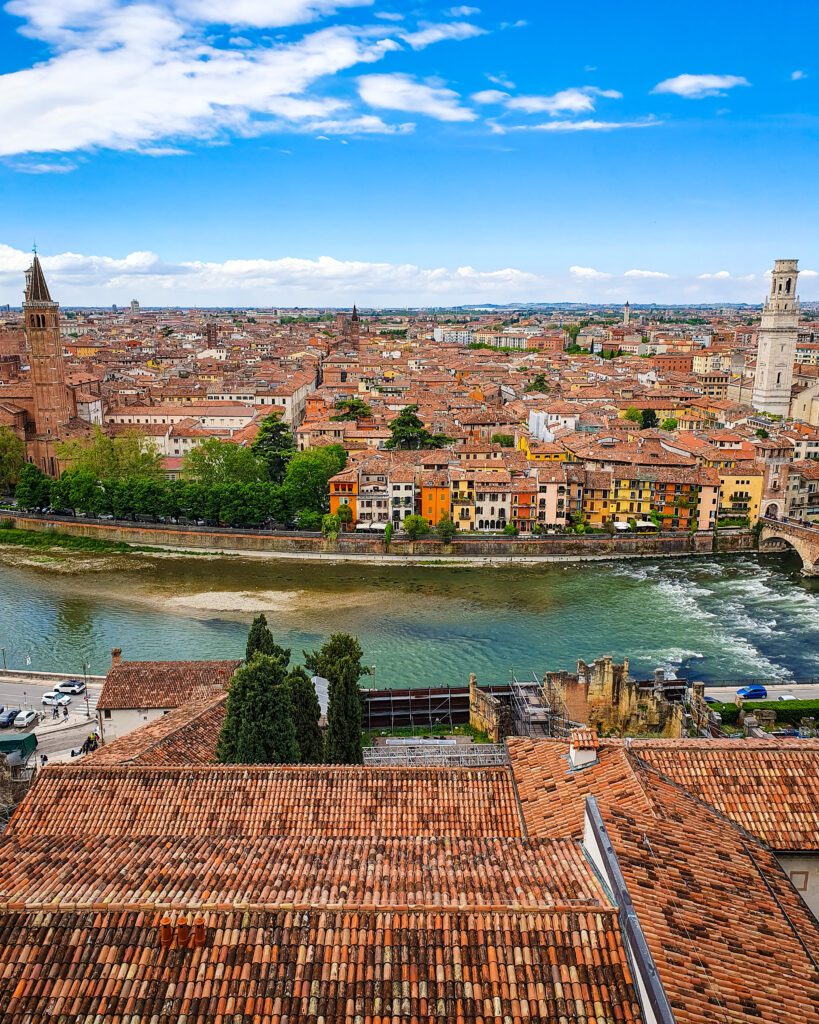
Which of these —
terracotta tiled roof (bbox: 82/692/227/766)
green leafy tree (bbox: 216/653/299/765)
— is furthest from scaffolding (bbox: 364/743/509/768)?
terracotta tiled roof (bbox: 82/692/227/766)

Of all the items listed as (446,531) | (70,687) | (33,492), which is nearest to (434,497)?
(446,531)

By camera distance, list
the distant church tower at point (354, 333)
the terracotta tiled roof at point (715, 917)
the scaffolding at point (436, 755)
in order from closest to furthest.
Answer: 1. the terracotta tiled roof at point (715, 917)
2. the scaffolding at point (436, 755)
3. the distant church tower at point (354, 333)

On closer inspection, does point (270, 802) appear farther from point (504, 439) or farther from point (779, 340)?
point (779, 340)

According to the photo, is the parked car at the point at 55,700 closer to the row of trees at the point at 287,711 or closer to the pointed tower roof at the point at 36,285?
the row of trees at the point at 287,711

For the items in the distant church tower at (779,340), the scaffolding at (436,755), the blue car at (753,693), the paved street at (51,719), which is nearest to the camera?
the scaffolding at (436,755)

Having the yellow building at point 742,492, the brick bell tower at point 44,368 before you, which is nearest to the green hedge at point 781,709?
the yellow building at point 742,492

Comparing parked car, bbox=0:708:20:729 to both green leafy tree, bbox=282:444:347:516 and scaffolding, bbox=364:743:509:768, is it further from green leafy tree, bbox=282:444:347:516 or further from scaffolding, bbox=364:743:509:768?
green leafy tree, bbox=282:444:347:516
